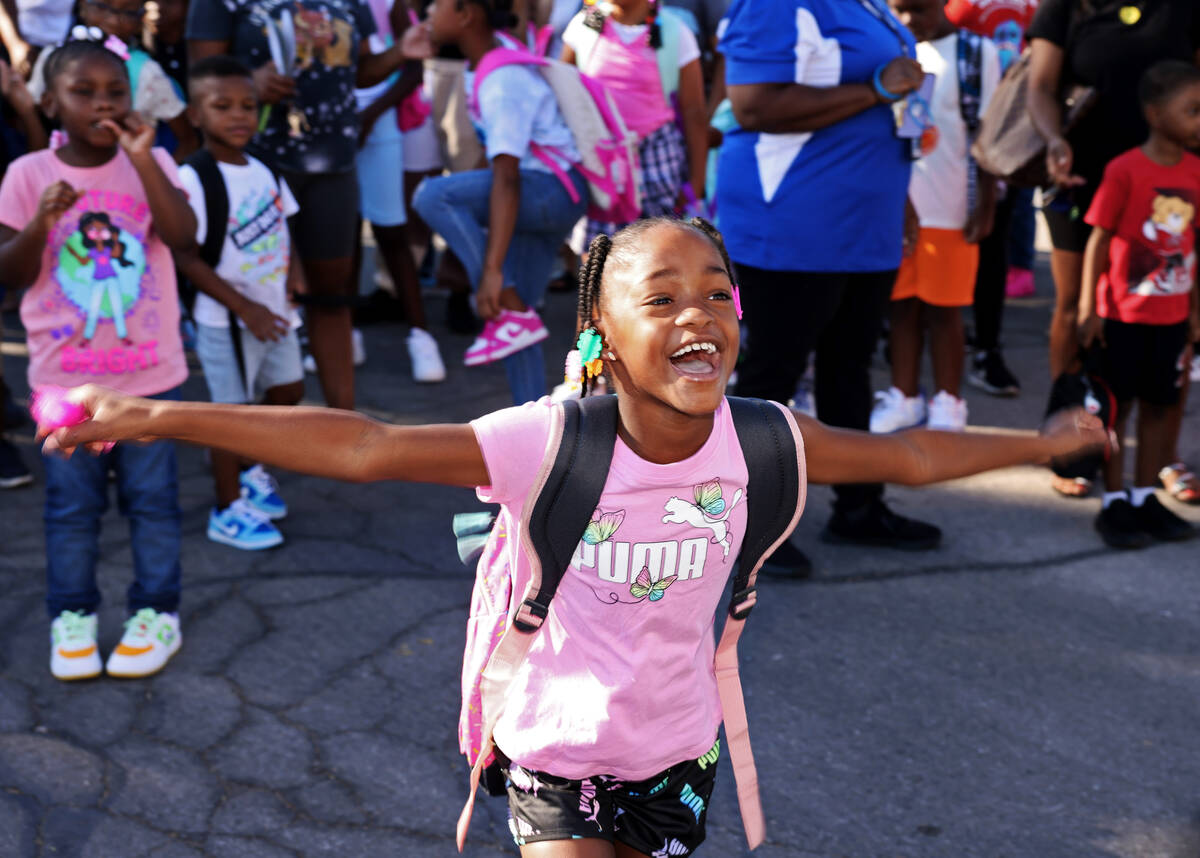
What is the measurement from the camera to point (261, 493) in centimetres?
507

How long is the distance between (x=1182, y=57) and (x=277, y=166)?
3.44 m

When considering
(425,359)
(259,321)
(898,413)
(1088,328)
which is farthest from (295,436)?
(425,359)

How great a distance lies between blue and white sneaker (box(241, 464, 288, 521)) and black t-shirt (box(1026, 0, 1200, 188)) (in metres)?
3.39

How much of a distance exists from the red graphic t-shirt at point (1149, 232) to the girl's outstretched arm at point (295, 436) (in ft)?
11.6

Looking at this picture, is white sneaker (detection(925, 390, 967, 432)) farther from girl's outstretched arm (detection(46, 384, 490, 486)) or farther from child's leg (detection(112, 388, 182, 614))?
girl's outstretched arm (detection(46, 384, 490, 486))

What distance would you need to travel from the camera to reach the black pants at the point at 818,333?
173 inches

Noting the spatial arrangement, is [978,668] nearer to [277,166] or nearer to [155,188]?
[155,188]

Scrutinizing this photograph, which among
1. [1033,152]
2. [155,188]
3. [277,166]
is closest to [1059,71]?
[1033,152]

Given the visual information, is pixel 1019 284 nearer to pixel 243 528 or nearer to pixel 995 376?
pixel 995 376

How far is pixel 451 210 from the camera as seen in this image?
507cm

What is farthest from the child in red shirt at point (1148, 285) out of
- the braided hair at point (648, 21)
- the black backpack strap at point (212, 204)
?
the black backpack strap at point (212, 204)

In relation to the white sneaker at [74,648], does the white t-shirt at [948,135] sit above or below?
above

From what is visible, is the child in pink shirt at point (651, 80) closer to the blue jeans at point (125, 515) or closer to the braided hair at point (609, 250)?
the blue jeans at point (125, 515)

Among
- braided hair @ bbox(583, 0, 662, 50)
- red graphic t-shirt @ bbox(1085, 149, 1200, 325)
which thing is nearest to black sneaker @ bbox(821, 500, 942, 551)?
red graphic t-shirt @ bbox(1085, 149, 1200, 325)
